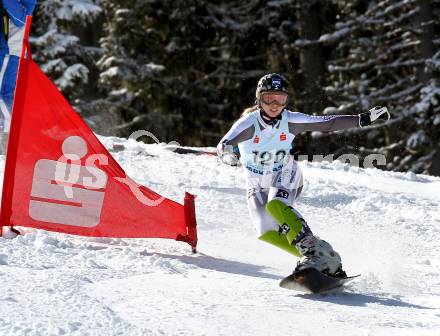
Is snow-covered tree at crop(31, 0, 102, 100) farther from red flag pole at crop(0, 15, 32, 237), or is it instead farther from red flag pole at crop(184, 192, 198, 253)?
red flag pole at crop(184, 192, 198, 253)

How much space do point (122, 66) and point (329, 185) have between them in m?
14.7

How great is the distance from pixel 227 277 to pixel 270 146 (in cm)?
122

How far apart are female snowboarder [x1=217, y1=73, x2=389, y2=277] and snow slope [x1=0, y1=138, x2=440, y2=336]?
501 millimetres

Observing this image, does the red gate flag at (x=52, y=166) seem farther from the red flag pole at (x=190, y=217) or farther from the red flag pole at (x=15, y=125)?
the red flag pole at (x=190, y=217)

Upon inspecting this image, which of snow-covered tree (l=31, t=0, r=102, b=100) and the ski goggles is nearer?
the ski goggles

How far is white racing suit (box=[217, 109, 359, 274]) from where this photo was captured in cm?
611

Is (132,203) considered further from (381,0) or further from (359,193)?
(381,0)

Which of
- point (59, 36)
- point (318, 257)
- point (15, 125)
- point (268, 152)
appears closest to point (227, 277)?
point (318, 257)

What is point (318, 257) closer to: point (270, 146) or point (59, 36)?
point (270, 146)

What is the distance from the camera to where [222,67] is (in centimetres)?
2575

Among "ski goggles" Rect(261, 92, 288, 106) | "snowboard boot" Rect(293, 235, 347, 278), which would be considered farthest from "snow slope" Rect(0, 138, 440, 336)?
"ski goggles" Rect(261, 92, 288, 106)

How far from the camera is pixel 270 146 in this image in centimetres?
626

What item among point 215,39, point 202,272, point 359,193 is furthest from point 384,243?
point 215,39

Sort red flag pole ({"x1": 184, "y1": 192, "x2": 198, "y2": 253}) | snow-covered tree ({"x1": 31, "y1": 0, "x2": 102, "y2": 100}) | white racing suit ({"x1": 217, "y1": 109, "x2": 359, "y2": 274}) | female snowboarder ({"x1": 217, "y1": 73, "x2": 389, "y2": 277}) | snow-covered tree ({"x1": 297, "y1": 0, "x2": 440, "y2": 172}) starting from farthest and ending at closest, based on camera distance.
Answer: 1. snow-covered tree ({"x1": 31, "y1": 0, "x2": 102, "y2": 100})
2. snow-covered tree ({"x1": 297, "y1": 0, "x2": 440, "y2": 172})
3. red flag pole ({"x1": 184, "y1": 192, "x2": 198, "y2": 253})
4. white racing suit ({"x1": 217, "y1": 109, "x2": 359, "y2": 274})
5. female snowboarder ({"x1": 217, "y1": 73, "x2": 389, "y2": 277})
